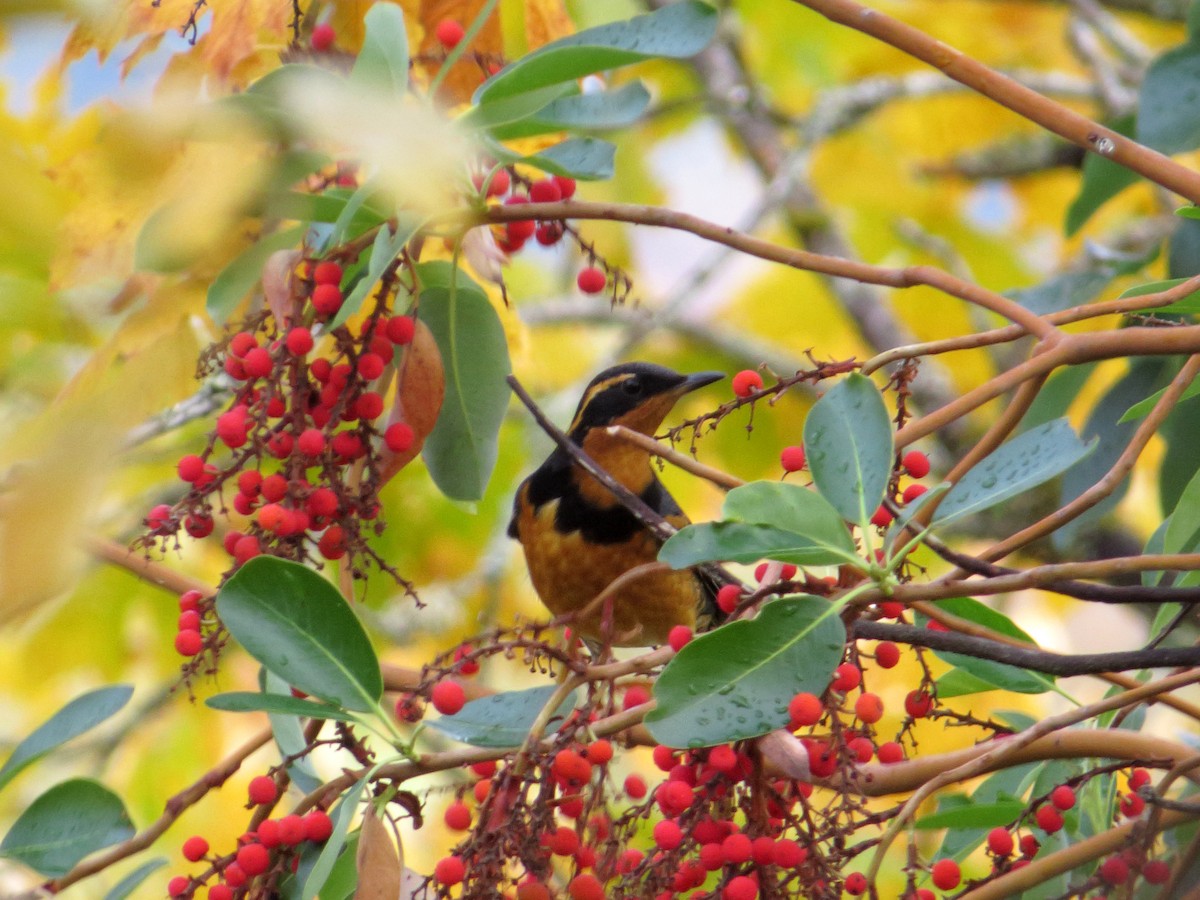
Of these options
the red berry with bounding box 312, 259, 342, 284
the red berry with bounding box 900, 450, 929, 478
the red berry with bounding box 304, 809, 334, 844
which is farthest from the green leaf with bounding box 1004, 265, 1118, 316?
the red berry with bounding box 304, 809, 334, 844

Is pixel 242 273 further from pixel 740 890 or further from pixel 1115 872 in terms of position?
pixel 1115 872

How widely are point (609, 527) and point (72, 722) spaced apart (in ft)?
3.94

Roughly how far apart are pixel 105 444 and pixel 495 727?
85cm

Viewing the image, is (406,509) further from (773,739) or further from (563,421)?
(773,739)

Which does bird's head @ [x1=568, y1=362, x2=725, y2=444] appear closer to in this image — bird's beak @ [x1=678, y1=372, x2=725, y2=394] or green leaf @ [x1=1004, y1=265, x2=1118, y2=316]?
bird's beak @ [x1=678, y1=372, x2=725, y2=394]

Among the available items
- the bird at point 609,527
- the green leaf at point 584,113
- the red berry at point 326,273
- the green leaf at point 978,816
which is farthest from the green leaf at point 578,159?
the bird at point 609,527

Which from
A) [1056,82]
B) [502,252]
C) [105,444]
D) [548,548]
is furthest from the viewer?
[1056,82]

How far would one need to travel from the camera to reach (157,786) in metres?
3.72

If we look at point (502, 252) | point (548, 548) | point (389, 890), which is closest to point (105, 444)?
point (389, 890)

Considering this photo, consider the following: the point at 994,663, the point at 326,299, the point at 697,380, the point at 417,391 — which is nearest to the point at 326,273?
the point at 326,299

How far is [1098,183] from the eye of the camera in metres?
2.12

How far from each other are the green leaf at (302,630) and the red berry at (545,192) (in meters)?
0.60

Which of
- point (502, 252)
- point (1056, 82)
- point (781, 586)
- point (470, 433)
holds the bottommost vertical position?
point (781, 586)

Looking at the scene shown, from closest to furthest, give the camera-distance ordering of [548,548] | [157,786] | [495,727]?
[495,727] < [548,548] < [157,786]
